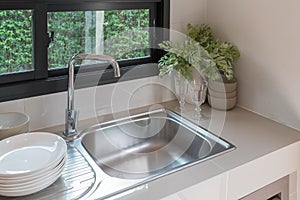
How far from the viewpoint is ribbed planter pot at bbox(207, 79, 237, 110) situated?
1.76m

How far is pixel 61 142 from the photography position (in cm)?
133

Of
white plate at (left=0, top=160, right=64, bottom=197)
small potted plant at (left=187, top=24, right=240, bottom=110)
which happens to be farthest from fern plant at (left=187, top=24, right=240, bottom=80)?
white plate at (left=0, top=160, right=64, bottom=197)

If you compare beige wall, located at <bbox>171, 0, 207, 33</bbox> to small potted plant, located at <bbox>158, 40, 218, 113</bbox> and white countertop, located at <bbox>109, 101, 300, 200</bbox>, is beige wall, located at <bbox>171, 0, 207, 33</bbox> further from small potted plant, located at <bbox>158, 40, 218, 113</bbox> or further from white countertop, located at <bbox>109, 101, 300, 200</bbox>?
white countertop, located at <bbox>109, 101, 300, 200</bbox>

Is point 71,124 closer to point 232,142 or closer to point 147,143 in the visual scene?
point 147,143

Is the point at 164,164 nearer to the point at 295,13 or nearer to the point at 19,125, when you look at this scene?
the point at 19,125

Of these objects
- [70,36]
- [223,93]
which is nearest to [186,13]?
[223,93]

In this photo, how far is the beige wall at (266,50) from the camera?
1.53m

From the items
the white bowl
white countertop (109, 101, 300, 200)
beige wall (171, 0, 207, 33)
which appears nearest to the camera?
Result: white countertop (109, 101, 300, 200)

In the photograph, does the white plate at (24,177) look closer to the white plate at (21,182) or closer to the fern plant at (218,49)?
the white plate at (21,182)

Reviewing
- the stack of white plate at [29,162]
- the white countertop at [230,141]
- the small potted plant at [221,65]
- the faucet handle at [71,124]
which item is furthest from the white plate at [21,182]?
the small potted plant at [221,65]

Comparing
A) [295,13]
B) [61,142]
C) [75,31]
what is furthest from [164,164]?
[295,13]

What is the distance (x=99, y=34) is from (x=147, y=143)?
580mm

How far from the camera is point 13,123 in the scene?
4.66 ft

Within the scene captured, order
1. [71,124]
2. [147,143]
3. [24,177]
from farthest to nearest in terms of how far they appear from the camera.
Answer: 1. [147,143]
2. [71,124]
3. [24,177]
